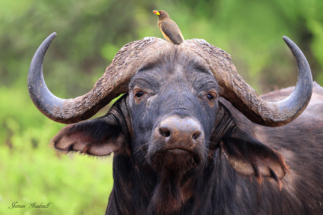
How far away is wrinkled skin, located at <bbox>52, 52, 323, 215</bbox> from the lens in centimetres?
323

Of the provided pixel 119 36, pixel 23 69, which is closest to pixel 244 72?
pixel 119 36

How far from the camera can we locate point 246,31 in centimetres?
1248

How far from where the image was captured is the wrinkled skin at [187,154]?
3.23 meters

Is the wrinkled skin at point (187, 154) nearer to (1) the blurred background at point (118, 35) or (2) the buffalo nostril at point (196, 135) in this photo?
Answer: (2) the buffalo nostril at point (196, 135)

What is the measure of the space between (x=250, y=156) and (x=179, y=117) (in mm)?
1156

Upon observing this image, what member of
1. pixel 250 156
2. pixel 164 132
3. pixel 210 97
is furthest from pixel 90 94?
pixel 250 156

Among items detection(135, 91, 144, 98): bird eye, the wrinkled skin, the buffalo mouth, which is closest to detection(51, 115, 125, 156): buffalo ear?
the wrinkled skin

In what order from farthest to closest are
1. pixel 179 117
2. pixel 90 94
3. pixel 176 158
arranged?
pixel 90 94 → pixel 176 158 → pixel 179 117

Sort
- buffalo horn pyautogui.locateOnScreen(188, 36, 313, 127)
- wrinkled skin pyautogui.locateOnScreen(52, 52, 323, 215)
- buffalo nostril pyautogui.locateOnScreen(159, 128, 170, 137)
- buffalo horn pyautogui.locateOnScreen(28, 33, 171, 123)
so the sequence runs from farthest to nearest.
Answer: buffalo horn pyautogui.locateOnScreen(188, 36, 313, 127), buffalo horn pyautogui.locateOnScreen(28, 33, 171, 123), wrinkled skin pyautogui.locateOnScreen(52, 52, 323, 215), buffalo nostril pyautogui.locateOnScreen(159, 128, 170, 137)

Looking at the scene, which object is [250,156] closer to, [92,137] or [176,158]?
[176,158]

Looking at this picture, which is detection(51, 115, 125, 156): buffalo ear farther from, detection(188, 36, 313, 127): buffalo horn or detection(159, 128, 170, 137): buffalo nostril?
detection(188, 36, 313, 127): buffalo horn

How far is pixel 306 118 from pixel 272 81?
8.91 meters

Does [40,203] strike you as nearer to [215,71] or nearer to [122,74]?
[122,74]

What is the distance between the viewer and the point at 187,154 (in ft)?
10.1
